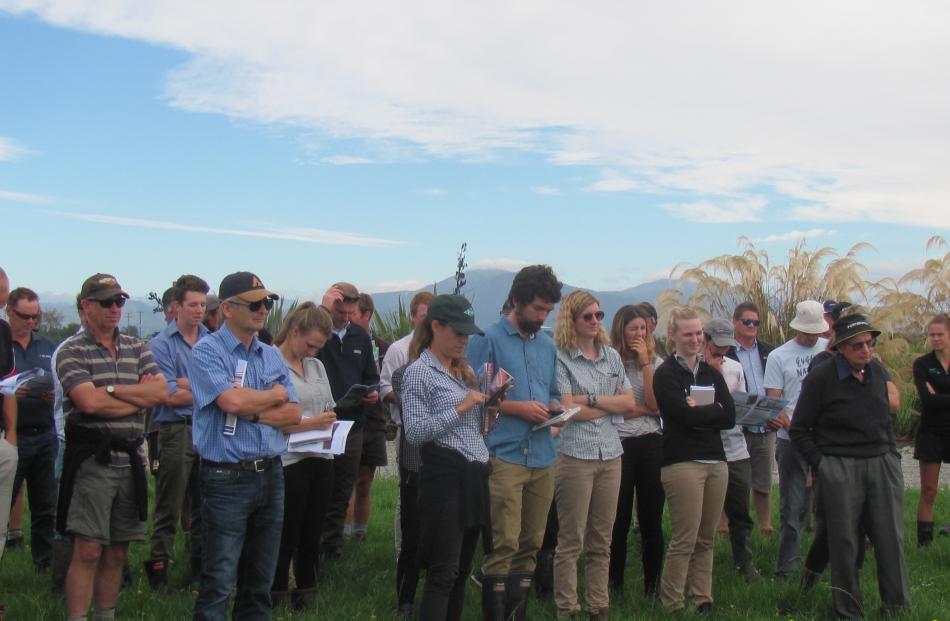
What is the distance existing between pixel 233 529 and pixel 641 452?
308cm

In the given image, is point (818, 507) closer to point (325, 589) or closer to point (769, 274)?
point (325, 589)

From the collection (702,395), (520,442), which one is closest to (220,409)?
(520,442)

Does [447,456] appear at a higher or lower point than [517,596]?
higher

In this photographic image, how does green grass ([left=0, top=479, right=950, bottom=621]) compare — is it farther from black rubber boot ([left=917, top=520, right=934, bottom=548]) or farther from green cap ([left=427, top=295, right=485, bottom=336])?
green cap ([left=427, top=295, right=485, bottom=336])

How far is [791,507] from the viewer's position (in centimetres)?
770

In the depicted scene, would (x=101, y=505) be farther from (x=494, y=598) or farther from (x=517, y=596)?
(x=517, y=596)

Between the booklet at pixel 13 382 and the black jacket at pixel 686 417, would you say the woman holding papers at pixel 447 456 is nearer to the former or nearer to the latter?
the black jacket at pixel 686 417

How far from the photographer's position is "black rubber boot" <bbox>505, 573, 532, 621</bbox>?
5.95 m

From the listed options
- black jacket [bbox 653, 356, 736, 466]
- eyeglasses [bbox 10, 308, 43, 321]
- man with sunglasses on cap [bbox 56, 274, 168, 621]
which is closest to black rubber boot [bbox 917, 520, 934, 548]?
black jacket [bbox 653, 356, 736, 466]

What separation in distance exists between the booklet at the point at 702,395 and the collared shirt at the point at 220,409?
291 centimetres

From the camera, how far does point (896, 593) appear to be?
6.32 meters

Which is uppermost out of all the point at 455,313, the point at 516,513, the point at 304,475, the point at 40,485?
the point at 455,313

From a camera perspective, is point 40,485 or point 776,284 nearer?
point 40,485

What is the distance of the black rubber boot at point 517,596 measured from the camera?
19.5 ft
